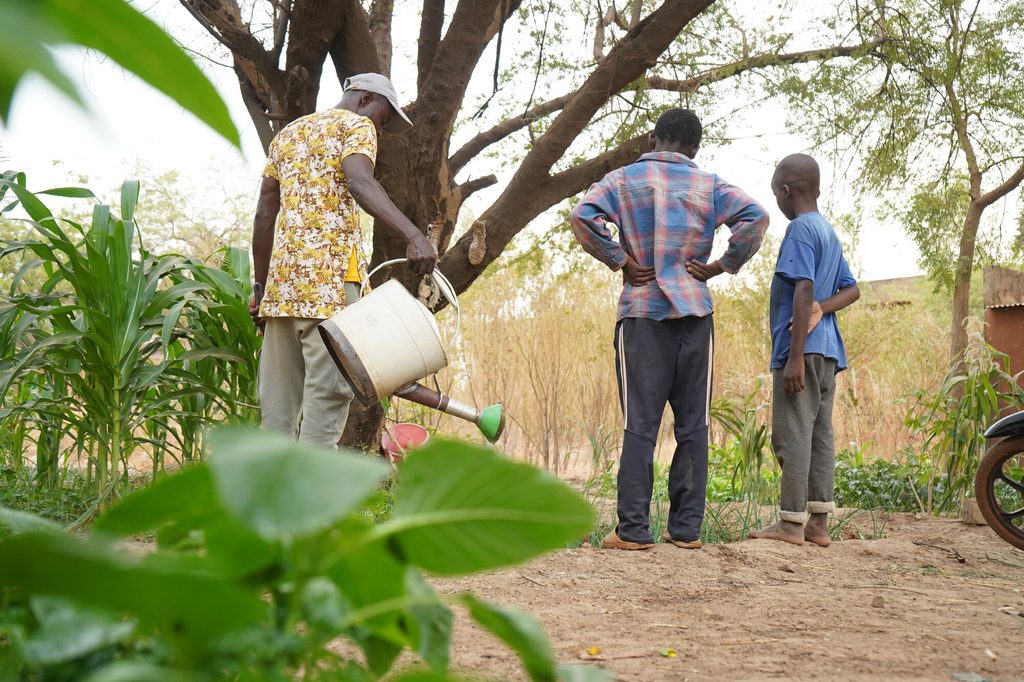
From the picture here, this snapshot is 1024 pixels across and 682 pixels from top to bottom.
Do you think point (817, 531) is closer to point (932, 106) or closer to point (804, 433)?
point (804, 433)

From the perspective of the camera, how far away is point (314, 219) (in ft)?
9.94

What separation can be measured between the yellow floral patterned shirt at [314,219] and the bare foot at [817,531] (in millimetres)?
2004

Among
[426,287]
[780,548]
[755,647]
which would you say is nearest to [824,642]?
[755,647]

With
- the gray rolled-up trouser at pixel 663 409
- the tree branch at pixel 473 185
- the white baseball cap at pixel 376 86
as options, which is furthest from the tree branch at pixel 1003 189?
the white baseball cap at pixel 376 86

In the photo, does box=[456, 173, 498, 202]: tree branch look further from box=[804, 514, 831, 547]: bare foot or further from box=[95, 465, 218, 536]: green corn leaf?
box=[95, 465, 218, 536]: green corn leaf

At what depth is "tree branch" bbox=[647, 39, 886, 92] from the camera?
6.13 metres

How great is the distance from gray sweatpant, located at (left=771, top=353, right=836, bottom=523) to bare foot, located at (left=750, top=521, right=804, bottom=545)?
2cm

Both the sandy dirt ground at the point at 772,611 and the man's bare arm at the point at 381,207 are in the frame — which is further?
the man's bare arm at the point at 381,207

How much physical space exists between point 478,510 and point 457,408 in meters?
3.33

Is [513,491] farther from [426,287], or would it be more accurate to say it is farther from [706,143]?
[706,143]

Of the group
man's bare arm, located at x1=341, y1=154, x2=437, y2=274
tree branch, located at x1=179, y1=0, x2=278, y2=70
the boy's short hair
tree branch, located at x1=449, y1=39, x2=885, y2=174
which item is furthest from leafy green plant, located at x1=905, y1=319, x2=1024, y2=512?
tree branch, located at x1=179, y1=0, x2=278, y2=70

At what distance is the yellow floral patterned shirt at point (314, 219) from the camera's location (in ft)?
9.80

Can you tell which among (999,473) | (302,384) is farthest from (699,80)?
(302,384)

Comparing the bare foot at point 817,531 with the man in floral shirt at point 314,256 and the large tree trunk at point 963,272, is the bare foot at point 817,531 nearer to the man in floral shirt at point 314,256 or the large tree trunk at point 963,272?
the man in floral shirt at point 314,256
